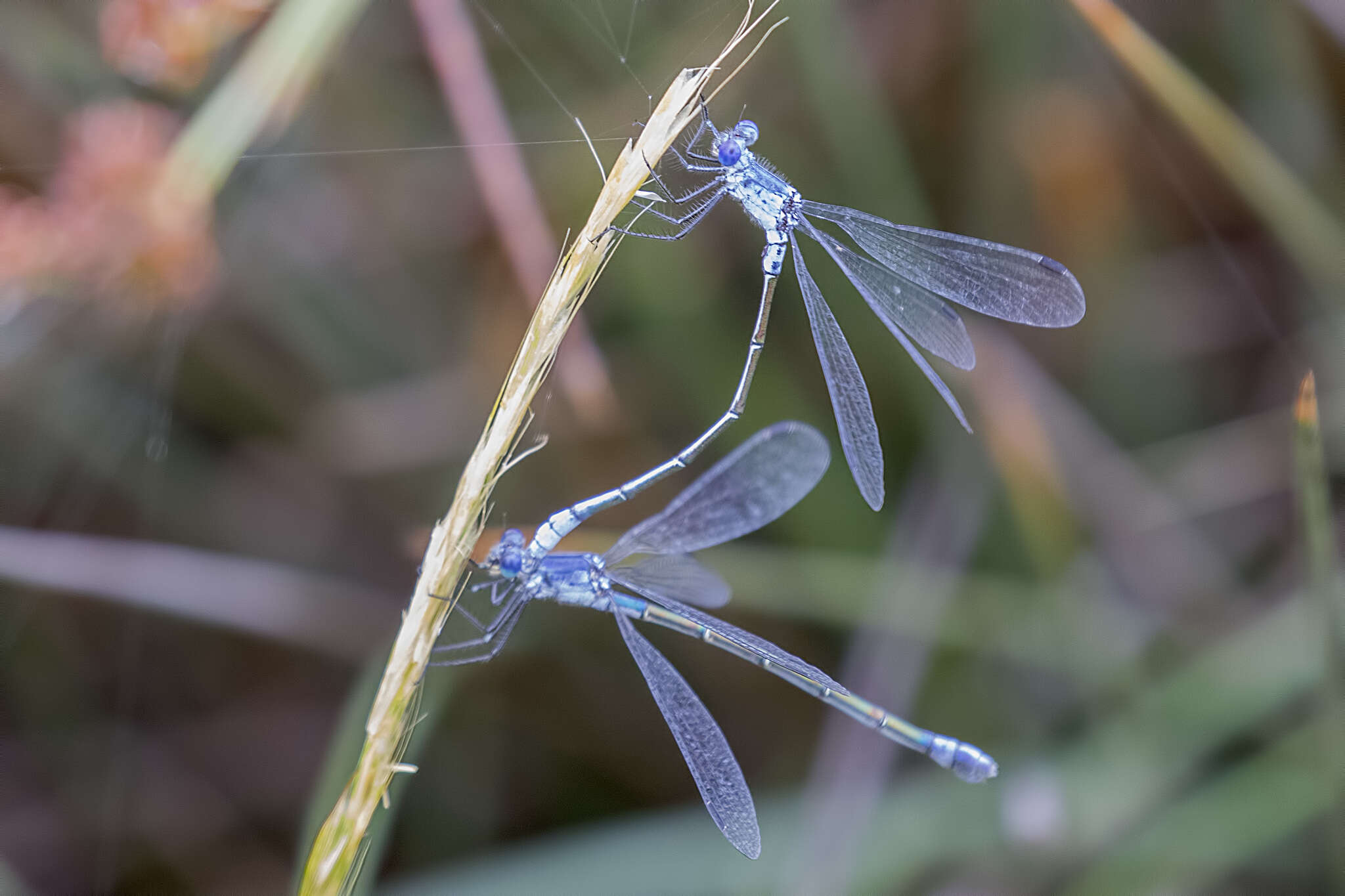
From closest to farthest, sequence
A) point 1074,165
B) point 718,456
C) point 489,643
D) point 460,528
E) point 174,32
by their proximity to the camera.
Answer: point 460,528
point 174,32
point 489,643
point 718,456
point 1074,165

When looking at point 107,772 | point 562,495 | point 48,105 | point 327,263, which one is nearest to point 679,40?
point 562,495

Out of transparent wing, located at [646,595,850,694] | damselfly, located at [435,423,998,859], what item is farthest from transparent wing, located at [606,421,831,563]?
transparent wing, located at [646,595,850,694]

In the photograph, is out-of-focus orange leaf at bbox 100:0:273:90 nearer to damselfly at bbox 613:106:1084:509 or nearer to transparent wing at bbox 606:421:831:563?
damselfly at bbox 613:106:1084:509

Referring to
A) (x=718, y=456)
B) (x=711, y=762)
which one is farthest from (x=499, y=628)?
(x=718, y=456)

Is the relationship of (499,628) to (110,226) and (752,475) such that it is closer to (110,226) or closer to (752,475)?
(752,475)

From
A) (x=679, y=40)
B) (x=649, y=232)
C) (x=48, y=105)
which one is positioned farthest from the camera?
(x=48, y=105)

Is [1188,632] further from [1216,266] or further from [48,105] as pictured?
[48,105]
